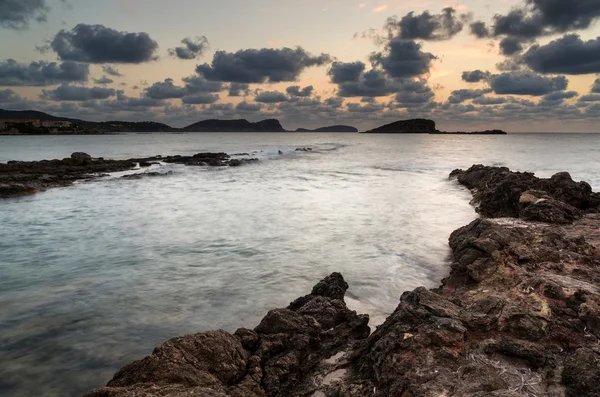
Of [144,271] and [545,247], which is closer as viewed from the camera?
[545,247]

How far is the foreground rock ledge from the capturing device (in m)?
3.72

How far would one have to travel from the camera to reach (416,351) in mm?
4230

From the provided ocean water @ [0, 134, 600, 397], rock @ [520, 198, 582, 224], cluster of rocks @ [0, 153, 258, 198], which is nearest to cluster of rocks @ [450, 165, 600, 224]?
rock @ [520, 198, 582, 224]

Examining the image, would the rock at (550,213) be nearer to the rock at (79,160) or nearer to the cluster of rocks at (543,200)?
the cluster of rocks at (543,200)

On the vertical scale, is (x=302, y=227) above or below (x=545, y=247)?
below

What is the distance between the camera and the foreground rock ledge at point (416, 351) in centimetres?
372

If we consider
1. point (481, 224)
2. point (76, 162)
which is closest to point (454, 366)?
point (481, 224)

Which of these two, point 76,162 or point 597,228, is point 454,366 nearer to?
point 597,228

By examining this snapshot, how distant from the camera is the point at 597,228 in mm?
9180

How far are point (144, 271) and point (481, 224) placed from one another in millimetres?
8579

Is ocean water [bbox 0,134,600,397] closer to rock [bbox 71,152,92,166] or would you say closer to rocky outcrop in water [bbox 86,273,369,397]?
rocky outcrop in water [bbox 86,273,369,397]

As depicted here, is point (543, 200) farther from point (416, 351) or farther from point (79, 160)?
point (79, 160)

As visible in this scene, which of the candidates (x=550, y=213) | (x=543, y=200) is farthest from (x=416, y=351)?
(x=543, y=200)

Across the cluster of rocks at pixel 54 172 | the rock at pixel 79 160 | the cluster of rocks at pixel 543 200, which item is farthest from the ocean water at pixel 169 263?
the rock at pixel 79 160
